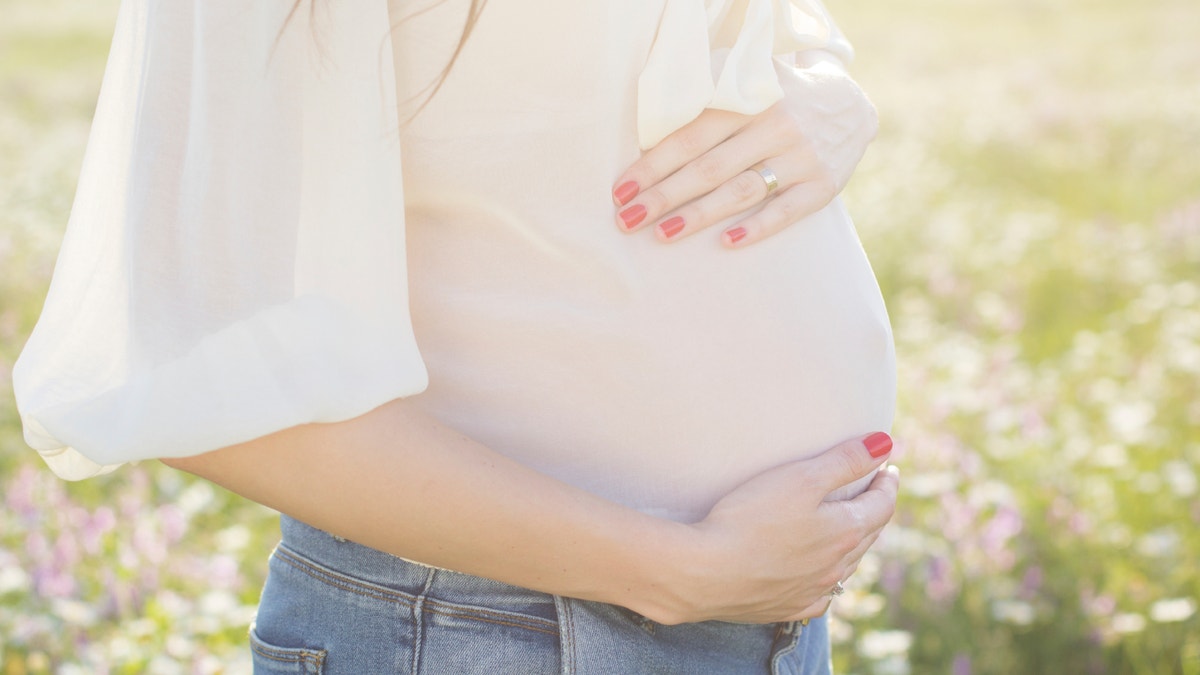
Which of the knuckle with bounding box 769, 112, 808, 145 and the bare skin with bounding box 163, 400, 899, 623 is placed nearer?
the bare skin with bounding box 163, 400, 899, 623

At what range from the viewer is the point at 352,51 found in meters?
0.73

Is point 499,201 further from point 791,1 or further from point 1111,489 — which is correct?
point 1111,489

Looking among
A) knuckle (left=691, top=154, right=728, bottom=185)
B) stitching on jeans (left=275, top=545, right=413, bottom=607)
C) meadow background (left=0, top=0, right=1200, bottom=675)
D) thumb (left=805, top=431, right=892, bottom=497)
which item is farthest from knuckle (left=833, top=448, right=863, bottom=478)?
meadow background (left=0, top=0, right=1200, bottom=675)

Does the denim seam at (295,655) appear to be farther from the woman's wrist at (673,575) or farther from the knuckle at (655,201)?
the knuckle at (655,201)

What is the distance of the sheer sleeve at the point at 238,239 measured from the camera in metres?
0.70

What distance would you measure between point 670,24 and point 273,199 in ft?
1.27

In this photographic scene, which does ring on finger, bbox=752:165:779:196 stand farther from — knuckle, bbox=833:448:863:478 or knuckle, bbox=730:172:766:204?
knuckle, bbox=833:448:863:478

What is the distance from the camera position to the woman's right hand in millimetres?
851

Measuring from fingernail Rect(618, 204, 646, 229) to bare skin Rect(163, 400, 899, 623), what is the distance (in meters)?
0.22

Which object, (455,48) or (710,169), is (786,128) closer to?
(710,169)

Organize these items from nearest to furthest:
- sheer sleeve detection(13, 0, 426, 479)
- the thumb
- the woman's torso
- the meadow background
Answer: sheer sleeve detection(13, 0, 426, 479), the woman's torso, the thumb, the meadow background

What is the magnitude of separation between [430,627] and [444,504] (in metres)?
0.14

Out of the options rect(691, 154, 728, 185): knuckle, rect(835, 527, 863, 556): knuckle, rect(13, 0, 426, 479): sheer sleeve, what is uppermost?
rect(13, 0, 426, 479): sheer sleeve

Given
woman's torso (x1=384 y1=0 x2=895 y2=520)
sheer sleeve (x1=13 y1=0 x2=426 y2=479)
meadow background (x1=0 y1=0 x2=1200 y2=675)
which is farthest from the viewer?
meadow background (x1=0 y1=0 x2=1200 y2=675)
